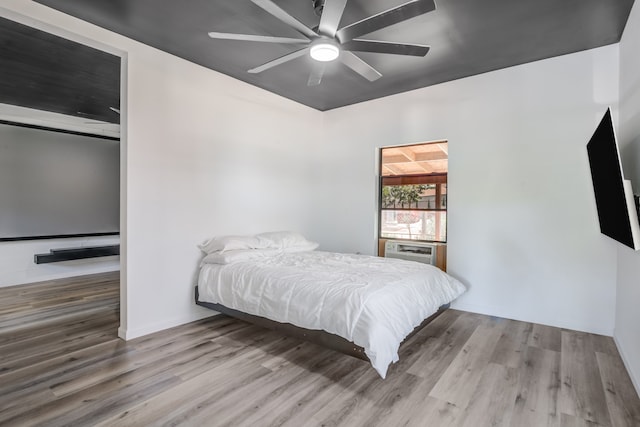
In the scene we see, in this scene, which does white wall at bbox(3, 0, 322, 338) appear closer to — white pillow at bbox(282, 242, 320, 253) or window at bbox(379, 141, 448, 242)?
white pillow at bbox(282, 242, 320, 253)

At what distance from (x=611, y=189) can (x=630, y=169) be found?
24.3 inches

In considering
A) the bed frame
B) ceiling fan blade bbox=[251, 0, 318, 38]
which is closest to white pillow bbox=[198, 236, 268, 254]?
the bed frame

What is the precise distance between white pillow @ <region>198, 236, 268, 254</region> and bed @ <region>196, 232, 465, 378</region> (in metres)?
0.01

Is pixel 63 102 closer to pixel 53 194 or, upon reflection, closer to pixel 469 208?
pixel 53 194

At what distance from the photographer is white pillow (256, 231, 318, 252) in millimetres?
3945

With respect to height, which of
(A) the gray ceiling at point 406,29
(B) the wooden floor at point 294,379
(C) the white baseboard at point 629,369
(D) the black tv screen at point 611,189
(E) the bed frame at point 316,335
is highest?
(A) the gray ceiling at point 406,29

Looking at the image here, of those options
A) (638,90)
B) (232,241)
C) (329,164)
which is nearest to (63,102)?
(232,241)

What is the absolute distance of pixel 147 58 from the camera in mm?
3182

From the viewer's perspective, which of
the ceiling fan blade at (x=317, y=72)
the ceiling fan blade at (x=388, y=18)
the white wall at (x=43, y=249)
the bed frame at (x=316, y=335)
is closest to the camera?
the ceiling fan blade at (x=388, y=18)

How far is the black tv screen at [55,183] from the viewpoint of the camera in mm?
4793

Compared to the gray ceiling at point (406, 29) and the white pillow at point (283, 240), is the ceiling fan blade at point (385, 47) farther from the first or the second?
the white pillow at point (283, 240)

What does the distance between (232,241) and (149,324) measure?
113 cm

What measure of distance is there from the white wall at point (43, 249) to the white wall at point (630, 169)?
6.60m

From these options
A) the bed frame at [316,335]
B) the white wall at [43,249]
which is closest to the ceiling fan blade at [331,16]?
the bed frame at [316,335]
